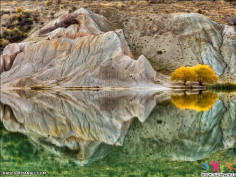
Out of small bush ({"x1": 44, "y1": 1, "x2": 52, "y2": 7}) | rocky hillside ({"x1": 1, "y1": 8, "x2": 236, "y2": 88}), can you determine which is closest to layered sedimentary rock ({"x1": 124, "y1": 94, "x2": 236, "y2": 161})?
rocky hillside ({"x1": 1, "y1": 8, "x2": 236, "y2": 88})

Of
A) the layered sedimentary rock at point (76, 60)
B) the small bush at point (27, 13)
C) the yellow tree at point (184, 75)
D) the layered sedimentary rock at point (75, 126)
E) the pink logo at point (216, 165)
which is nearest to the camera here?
the pink logo at point (216, 165)

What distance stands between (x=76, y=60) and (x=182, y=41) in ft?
99.4

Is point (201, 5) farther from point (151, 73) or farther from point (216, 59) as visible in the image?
point (151, 73)

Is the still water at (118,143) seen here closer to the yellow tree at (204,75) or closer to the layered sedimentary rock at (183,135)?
the layered sedimentary rock at (183,135)

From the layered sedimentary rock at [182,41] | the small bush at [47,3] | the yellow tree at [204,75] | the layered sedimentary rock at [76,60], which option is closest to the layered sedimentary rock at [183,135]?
the layered sedimentary rock at [76,60]

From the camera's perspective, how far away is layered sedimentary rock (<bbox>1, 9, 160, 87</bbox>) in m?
69.0

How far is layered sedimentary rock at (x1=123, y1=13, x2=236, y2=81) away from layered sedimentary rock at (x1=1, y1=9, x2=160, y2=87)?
946 cm

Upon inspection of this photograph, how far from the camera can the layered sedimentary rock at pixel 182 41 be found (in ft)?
278

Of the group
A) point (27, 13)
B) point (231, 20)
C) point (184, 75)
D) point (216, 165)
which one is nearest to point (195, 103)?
point (216, 165)

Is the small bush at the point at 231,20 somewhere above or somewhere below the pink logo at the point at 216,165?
below

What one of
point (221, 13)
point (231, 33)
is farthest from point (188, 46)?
point (221, 13)

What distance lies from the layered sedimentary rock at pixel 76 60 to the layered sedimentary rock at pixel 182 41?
31.0 feet

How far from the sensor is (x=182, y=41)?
8962 cm

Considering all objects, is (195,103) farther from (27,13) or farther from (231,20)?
(27,13)
